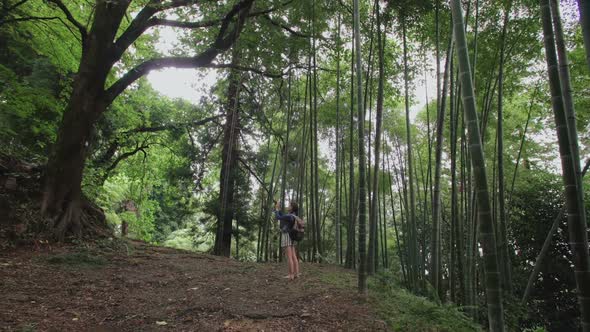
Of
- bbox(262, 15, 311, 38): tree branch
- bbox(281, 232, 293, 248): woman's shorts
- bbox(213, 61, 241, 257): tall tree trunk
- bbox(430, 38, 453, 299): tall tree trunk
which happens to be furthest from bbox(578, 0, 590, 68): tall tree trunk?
bbox(213, 61, 241, 257): tall tree trunk

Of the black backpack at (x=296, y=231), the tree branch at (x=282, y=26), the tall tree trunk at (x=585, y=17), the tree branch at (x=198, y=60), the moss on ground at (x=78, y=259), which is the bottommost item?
the moss on ground at (x=78, y=259)

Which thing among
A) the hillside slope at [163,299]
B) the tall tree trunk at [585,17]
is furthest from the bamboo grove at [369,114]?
the hillside slope at [163,299]

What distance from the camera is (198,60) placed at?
514cm

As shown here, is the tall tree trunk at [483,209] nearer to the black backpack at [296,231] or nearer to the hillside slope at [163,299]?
the hillside slope at [163,299]

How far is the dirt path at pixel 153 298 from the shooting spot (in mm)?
2563

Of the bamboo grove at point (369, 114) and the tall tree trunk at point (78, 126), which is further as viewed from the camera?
the tall tree trunk at point (78, 126)

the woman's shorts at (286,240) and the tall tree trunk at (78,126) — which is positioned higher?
the tall tree trunk at (78,126)

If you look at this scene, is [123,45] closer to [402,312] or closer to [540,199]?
[402,312]

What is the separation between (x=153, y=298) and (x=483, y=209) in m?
3.00

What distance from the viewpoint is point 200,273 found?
4488mm

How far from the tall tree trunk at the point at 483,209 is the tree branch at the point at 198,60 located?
3.69 metres

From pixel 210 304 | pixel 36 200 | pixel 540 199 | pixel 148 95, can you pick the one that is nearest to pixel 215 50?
pixel 36 200

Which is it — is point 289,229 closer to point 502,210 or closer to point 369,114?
point 369,114

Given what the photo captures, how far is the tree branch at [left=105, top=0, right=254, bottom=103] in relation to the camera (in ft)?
16.3
